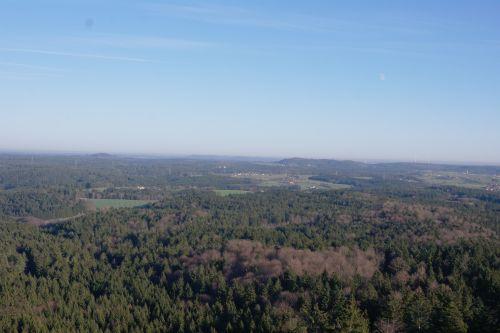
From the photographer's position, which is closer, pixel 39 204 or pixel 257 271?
pixel 257 271

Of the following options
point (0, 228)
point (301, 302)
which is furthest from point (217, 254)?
point (0, 228)

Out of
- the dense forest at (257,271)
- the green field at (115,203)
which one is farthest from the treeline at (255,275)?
the green field at (115,203)

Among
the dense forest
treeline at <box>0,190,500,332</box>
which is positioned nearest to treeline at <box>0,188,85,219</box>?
A: the dense forest

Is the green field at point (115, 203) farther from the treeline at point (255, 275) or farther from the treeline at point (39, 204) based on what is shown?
the treeline at point (255, 275)

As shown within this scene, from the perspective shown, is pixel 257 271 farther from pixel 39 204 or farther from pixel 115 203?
pixel 39 204

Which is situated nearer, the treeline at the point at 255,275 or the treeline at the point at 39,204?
the treeline at the point at 255,275

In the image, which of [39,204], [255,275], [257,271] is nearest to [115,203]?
[39,204]

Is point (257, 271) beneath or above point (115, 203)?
above
